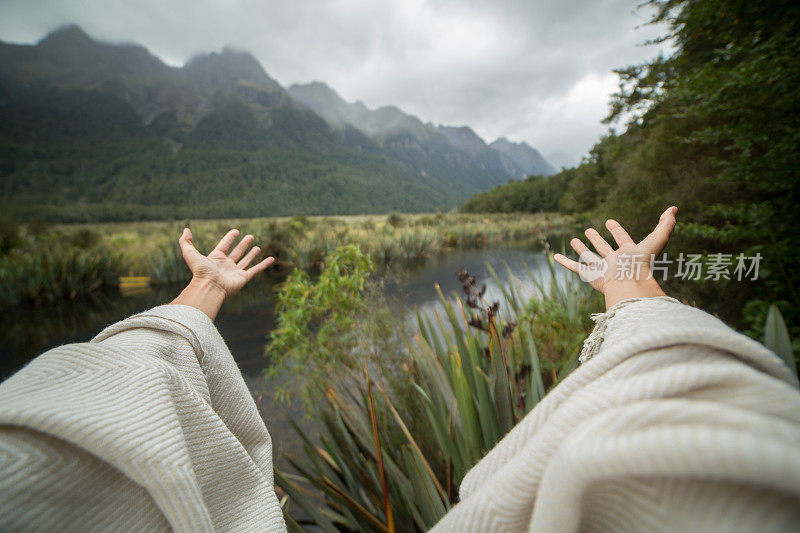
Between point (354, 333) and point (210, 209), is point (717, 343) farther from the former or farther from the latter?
point (210, 209)

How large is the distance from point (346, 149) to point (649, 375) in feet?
Answer: 436

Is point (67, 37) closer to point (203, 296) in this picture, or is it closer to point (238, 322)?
point (238, 322)

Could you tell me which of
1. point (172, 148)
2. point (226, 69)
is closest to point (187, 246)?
point (172, 148)

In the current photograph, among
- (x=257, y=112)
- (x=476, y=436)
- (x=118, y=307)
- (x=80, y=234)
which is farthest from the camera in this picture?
(x=257, y=112)

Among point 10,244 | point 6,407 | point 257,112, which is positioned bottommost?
point 6,407

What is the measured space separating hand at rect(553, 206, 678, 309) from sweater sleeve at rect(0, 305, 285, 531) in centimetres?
106

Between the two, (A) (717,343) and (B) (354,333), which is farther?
(B) (354,333)

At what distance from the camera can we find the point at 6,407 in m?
0.41

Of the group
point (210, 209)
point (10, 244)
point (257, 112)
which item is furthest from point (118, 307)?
point (257, 112)

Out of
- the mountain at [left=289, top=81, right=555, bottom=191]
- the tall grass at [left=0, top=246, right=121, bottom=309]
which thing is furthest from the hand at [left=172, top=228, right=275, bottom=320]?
the mountain at [left=289, top=81, right=555, bottom=191]

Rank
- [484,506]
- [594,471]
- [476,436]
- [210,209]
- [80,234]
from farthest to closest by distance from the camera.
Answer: [210,209] → [80,234] → [476,436] → [484,506] → [594,471]

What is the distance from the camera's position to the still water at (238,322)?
2812mm

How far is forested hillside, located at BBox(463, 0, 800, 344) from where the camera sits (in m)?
2.27

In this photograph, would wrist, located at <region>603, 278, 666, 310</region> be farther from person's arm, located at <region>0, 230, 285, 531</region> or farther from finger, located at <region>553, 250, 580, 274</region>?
person's arm, located at <region>0, 230, 285, 531</region>
